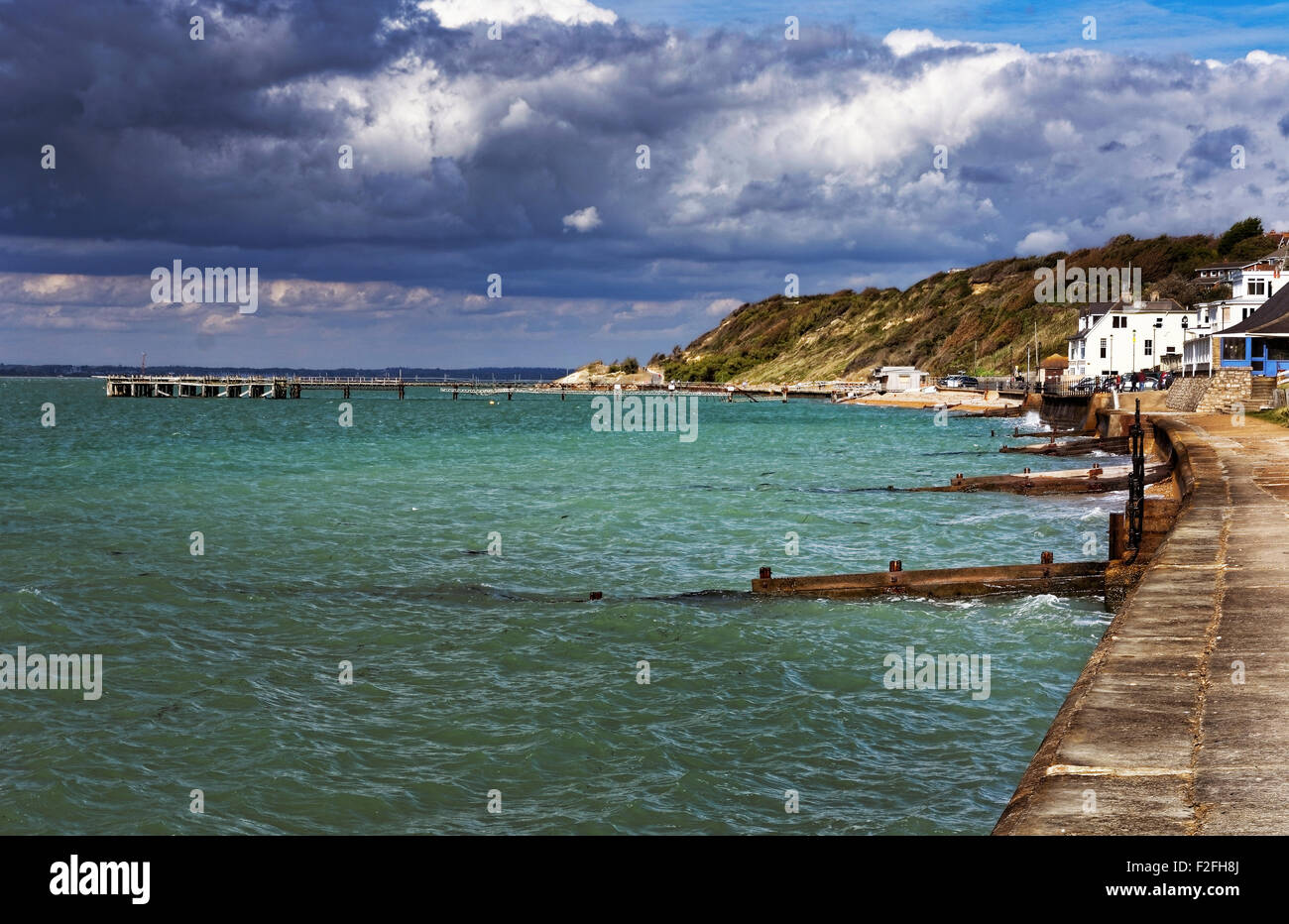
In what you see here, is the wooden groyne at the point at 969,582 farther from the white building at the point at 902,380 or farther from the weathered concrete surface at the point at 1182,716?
the white building at the point at 902,380

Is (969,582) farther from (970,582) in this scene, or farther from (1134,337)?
(1134,337)

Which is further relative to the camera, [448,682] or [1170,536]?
[1170,536]

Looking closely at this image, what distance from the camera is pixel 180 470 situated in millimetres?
52438

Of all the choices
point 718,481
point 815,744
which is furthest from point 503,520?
point 815,744

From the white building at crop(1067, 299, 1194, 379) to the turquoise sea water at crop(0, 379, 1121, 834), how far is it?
3029 inches

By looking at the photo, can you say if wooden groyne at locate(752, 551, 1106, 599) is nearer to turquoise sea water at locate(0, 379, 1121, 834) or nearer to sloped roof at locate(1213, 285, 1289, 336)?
turquoise sea water at locate(0, 379, 1121, 834)

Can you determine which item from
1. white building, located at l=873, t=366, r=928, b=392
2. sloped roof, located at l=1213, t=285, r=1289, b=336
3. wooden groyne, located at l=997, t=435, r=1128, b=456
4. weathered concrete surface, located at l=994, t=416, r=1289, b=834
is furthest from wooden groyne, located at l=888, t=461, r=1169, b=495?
white building, located at l=873, t=366, r=928, b=392

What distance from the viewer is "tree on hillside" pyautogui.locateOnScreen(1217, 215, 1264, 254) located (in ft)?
464

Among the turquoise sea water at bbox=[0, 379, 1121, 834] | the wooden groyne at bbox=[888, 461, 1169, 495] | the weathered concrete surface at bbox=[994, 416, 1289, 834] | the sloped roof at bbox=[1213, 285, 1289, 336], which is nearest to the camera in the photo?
the weathered concrete surface at bbox=[994, 416, 1289, 834]

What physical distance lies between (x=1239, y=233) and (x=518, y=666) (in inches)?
5938
